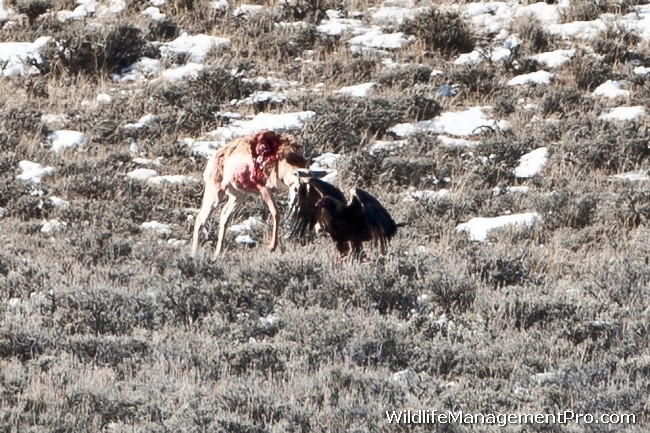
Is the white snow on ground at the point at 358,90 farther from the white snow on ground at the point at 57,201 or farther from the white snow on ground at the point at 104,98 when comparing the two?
the white snow on ground at the point at 57,201

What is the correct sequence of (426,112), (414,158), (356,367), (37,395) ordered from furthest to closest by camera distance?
(426,112) → (414,158) → (356,367) → (37,395)

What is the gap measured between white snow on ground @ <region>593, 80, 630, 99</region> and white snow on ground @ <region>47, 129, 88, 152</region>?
239 inches

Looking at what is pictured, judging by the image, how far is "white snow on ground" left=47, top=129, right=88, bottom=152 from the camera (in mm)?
16375

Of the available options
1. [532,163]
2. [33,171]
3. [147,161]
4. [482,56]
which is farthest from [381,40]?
[33,171]

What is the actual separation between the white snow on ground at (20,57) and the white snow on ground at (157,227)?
4.65 m

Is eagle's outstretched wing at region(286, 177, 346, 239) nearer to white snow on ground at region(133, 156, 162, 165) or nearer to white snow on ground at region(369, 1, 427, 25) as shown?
white snow on ground at region(133, 156, 162, 165)

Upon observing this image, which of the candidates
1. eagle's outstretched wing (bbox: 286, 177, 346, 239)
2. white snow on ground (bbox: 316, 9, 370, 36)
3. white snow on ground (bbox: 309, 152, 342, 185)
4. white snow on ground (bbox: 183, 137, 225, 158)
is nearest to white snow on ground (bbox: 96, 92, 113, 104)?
white snow on ground (bbox: 183, 137, 225, 158)

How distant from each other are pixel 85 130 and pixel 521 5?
20.9ft

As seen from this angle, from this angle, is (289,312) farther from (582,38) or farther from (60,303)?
(582,38)

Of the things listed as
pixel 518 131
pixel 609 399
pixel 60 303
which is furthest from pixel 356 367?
pixel 518 131

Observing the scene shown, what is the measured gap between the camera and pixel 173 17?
19.7 metres

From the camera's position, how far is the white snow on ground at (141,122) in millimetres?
16844

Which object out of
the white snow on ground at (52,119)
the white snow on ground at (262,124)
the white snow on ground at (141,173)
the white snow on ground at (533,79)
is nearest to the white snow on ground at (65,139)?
the white snow on ground at (52,119)

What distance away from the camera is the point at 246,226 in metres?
14.0
